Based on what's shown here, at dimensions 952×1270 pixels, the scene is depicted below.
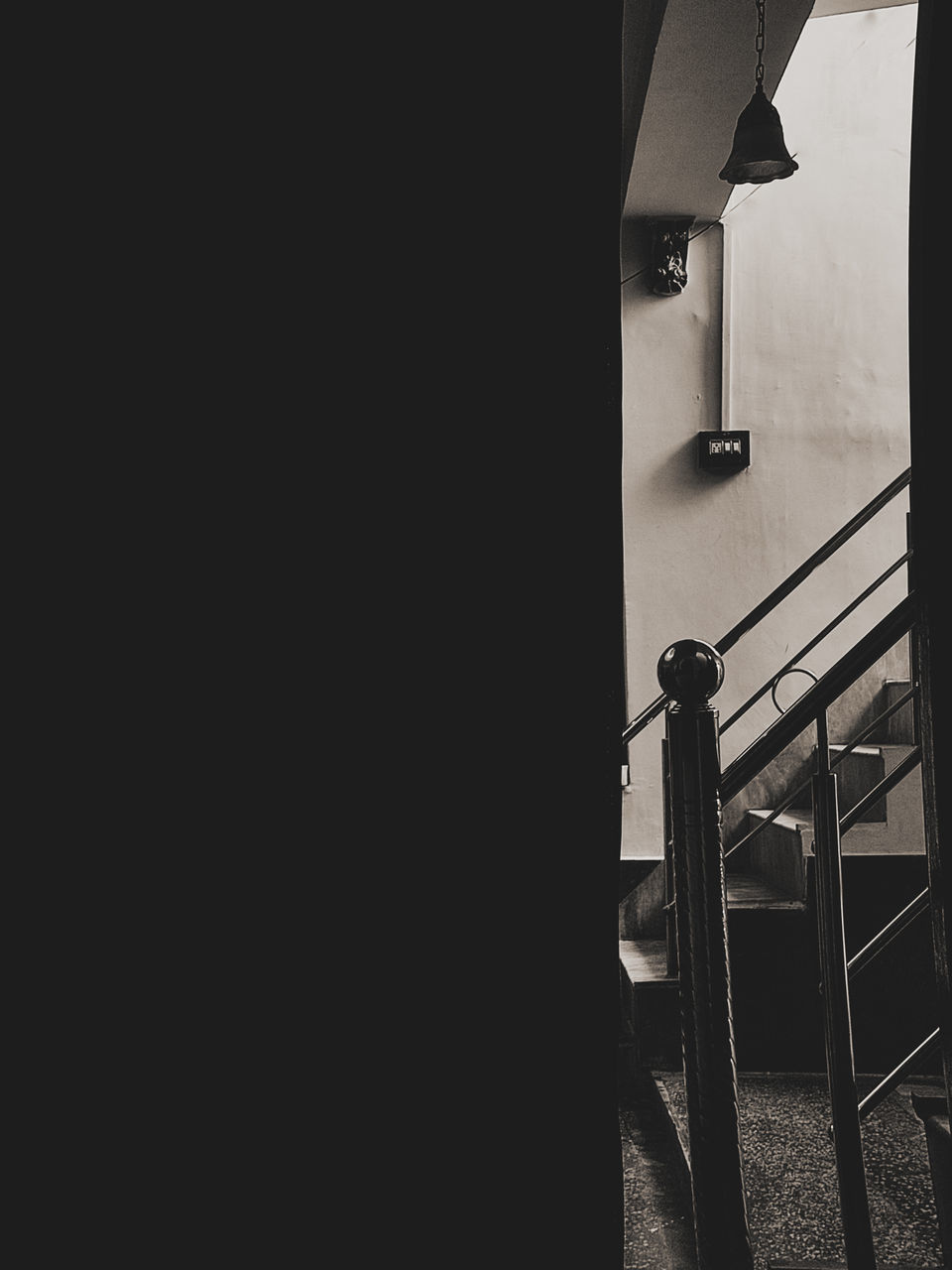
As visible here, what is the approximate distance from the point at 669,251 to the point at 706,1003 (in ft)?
11.5

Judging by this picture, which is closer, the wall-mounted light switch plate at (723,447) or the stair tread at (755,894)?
the stair tread at (755,894)

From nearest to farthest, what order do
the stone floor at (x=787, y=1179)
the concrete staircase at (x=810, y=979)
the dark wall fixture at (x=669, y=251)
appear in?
1. the stone floor at (x=787, y=1179)
2. the concrete staircase at (x=810, y=979)
3. the dark wall fixture at (x=669, y=251)

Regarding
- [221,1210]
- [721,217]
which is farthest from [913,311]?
[721,217]

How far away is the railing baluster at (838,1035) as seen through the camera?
1.32 metres

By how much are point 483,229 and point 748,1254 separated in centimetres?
96

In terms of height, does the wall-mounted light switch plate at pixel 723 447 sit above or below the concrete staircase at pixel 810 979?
above

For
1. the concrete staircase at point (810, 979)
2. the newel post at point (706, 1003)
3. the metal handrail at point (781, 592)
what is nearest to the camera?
the newel post at point (706, 1003)

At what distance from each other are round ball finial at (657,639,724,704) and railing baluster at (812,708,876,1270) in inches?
10.3

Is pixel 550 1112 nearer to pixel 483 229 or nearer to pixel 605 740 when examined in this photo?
pixel 605 740

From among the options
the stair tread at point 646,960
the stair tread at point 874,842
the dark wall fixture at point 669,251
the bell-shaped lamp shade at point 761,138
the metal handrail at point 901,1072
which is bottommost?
the stair tread at point 646,960

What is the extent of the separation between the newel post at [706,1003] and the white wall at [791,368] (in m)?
2.95

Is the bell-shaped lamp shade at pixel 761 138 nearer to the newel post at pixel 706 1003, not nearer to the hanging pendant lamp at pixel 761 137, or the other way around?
the hanging pendant lamp at pixel 761 137

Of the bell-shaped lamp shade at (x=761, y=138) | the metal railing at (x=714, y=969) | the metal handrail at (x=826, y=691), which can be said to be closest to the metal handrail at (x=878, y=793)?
the metal handrail at (x=826, y=691)

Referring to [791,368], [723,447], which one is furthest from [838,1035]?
[791,368]
